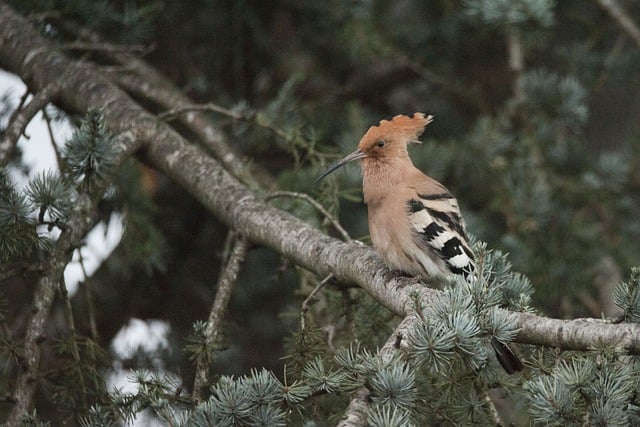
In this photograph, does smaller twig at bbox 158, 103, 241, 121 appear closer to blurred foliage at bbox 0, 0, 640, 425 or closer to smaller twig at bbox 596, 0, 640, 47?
blurred foliage at bbox 0, 0, 640, 425

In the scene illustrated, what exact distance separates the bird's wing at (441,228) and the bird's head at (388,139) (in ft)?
0.72

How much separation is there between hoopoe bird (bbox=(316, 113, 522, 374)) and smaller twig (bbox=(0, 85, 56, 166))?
1.01 meters

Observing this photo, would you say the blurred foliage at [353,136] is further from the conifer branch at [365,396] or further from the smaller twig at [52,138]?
the conifer branch at [365,396]

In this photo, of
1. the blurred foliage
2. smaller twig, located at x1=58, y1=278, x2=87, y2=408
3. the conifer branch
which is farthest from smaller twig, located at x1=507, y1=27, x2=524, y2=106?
smaller twig, located at x1=58, y1=278, x2=87, y2=408

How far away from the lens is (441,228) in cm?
289

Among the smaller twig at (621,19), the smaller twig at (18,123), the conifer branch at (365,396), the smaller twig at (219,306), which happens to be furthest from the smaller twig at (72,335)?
the smaller twig at (621,19)

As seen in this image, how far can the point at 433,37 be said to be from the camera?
4.22m

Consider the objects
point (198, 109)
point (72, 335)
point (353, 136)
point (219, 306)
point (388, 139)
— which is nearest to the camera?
point (72, 335)

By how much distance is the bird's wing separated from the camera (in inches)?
110

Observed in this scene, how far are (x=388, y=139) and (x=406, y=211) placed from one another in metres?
0.36

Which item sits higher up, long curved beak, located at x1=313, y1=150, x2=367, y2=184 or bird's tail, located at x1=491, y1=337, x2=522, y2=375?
long curved beak, located at x1=313, y1=150, x2=367, y2=184

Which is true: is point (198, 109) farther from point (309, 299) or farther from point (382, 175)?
point (309, 299)

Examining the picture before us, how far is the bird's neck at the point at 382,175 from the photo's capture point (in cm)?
308

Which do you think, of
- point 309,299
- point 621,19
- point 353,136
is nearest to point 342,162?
point 309,299
